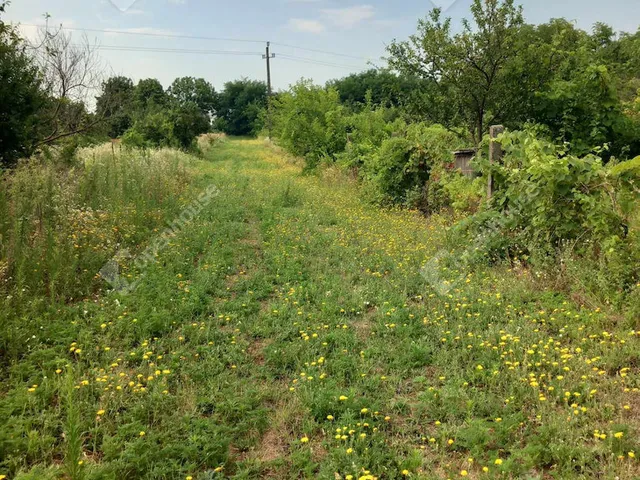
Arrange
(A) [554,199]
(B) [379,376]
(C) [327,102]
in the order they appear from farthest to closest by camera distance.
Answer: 1. (C) [327,102]
2. (A) [554,199]
3. (B) [379,376]

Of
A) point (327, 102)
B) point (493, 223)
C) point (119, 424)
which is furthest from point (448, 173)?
point (327, 102)

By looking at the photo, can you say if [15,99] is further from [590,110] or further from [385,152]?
[590,110]

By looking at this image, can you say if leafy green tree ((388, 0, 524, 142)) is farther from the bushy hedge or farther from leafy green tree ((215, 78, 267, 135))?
leafy green tree ((215, 78, 267, 135))

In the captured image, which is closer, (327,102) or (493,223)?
(493,223)

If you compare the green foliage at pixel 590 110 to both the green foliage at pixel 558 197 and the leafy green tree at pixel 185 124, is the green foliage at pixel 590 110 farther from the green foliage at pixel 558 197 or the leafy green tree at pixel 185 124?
the leafy green tree at pixel 185 124

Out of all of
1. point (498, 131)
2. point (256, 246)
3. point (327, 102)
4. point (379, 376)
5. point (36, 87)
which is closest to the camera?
point (379, 376)

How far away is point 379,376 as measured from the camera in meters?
3.46

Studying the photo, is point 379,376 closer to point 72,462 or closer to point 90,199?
point 72,462

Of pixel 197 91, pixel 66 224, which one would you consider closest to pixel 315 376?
pixel 66 224

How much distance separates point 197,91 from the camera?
73.9m

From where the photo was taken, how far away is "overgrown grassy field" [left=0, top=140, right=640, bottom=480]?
262cm

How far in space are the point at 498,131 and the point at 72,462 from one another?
6520 millimetres

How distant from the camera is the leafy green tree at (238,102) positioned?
7406 cm

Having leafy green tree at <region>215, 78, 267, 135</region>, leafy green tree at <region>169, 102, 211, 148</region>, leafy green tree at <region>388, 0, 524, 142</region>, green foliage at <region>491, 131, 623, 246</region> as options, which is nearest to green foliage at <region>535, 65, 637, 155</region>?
leafy green tree at <region>388, 0, 524, 142</region>
